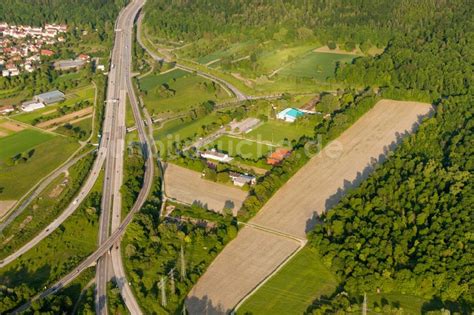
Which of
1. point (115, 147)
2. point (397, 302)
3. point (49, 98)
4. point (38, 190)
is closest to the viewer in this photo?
point (397, 302)

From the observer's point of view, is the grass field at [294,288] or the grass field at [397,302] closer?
the grass field at [397,302]

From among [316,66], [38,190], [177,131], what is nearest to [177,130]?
[177,131]

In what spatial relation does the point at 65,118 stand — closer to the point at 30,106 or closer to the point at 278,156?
the point at 30,106

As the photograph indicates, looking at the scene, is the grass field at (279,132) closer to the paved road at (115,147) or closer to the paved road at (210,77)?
the paved road at (210,77)

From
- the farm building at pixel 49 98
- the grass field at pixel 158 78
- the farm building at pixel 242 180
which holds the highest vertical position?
the grass field at pixel 158 78

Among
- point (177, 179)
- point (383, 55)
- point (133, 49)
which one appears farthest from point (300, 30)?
point (177, 179)

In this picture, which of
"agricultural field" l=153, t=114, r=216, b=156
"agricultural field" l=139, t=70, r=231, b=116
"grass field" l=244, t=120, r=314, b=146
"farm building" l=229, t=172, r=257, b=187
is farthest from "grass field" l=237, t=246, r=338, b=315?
"agricultural field" l=139, t=70, r=231, b=116

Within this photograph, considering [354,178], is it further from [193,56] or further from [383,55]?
[193,56]

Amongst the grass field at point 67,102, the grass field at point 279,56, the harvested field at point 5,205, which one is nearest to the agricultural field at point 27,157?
the harvested field at point 5,205
